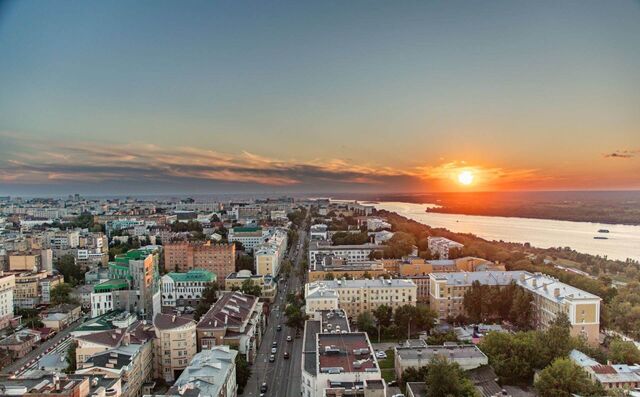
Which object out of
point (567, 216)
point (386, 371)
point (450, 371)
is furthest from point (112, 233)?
point (567, 216)

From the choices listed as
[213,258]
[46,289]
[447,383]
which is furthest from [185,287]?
[447,383]

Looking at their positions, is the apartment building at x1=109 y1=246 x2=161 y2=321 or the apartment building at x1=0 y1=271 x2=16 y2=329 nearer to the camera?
the apartment building at x1=109 y1=246 x2=161 y2=321

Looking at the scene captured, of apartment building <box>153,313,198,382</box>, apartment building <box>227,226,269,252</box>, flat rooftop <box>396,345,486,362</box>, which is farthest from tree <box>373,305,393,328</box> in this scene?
apartment building <box>227,226,269,252</box>

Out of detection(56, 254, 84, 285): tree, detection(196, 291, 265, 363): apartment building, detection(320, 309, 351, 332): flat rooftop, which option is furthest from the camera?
detection(56, 254, 84, 285): tree

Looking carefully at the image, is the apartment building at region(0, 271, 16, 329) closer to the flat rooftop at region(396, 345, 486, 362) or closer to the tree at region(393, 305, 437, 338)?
the tree at region(393, 305, 437, 338)

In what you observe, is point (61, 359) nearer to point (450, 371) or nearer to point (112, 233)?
point (450, 371)

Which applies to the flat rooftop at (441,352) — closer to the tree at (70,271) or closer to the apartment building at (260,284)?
the apartment building at (260,284)

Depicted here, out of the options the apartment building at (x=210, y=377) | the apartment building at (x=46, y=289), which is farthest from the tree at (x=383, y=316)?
the apartment building at (x=46, y=289)
